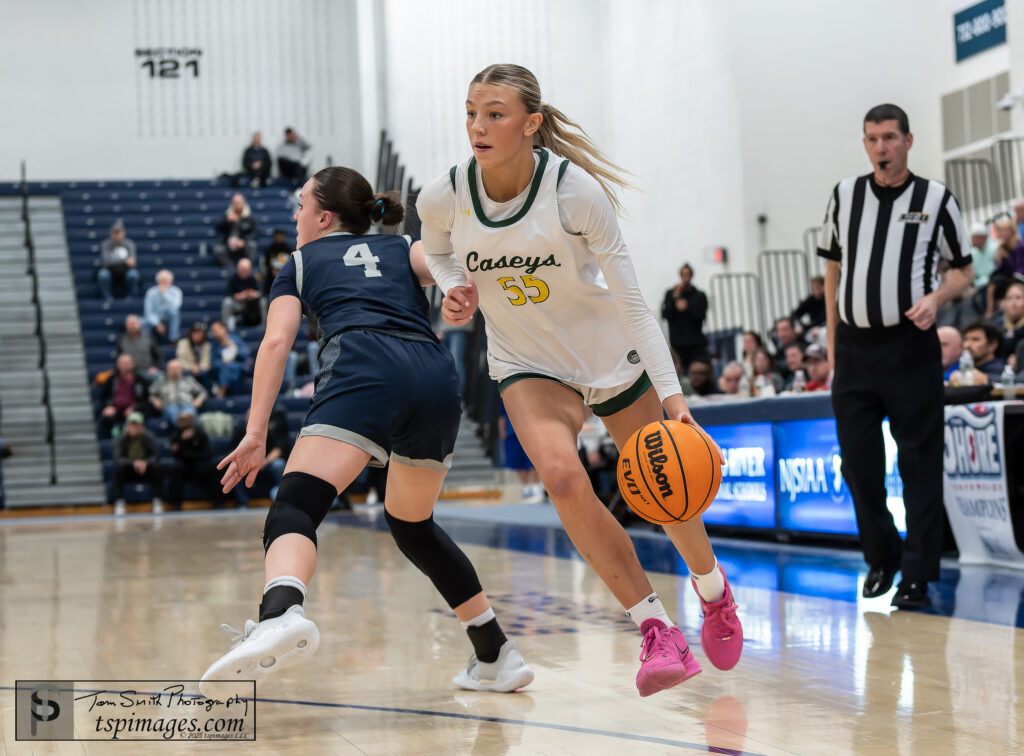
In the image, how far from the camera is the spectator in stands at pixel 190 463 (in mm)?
14664

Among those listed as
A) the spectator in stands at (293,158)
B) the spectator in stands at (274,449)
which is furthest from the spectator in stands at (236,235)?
the spectator in stands at (274,449)

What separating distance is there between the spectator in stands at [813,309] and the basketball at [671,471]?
10.0 m

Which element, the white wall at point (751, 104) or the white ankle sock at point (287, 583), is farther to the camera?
the white wall at point (751, 104)

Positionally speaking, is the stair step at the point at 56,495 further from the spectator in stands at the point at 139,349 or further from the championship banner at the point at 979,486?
the championship banner at the point at 979,486

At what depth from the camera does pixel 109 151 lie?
23.2m

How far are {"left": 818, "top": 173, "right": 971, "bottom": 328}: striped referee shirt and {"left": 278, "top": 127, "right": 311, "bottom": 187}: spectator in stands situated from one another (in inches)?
740

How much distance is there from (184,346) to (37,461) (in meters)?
2.51

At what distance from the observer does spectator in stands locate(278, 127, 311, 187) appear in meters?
22.6

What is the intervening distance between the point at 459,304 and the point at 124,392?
13.6 meters

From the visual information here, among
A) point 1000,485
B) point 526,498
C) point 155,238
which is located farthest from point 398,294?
point 155,238

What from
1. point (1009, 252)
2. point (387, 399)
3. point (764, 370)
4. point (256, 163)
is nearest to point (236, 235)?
point (256, 163)

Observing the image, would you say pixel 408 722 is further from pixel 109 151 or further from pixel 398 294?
pixel 109 151

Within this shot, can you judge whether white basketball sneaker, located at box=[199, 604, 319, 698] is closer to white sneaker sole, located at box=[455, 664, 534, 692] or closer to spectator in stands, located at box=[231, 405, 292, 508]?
white sneaker sole, located at box=[455, 664, 534, 692]

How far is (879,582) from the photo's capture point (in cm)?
491
